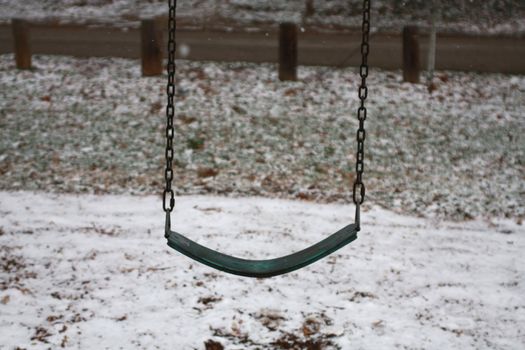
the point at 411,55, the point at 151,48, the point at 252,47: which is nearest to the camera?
the point at 411,55

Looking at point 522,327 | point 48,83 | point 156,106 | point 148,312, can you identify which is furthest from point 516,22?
point 148,312

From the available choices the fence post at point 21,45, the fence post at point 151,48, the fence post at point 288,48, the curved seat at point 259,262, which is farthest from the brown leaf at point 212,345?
the fence post at point 21,45

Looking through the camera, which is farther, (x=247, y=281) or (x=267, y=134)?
(x=267, y=134)

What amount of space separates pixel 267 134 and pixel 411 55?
3.13 m

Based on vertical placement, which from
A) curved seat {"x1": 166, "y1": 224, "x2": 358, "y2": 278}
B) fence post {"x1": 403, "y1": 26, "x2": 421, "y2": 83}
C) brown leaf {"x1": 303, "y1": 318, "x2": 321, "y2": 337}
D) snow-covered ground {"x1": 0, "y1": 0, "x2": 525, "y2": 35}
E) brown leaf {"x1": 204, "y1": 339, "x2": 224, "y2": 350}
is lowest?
brown leaf {"x1": 204, "y1": 339, "x2": 224, "y2": 350}

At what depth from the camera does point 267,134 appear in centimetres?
877

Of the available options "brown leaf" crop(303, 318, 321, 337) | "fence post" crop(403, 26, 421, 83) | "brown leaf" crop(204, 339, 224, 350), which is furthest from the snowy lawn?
"brown leaf" crop(204, 339, 224, 350)

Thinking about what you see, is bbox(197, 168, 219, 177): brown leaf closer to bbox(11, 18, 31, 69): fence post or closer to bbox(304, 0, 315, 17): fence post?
bbox(11, 18, 31, 69): fence post

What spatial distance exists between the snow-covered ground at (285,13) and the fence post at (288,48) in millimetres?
4749

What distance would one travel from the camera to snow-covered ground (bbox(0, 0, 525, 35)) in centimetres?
1537

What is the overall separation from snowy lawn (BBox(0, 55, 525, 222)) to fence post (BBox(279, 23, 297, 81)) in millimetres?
319

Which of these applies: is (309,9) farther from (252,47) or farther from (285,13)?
(252,47)

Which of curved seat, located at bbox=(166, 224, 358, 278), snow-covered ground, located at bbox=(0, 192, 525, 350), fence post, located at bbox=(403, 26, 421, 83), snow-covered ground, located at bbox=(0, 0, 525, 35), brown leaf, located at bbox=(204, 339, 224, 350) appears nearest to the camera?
curved seat, located at bbox=(166, 224, 358, 278)

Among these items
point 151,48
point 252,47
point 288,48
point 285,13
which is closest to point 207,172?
point 288,48
